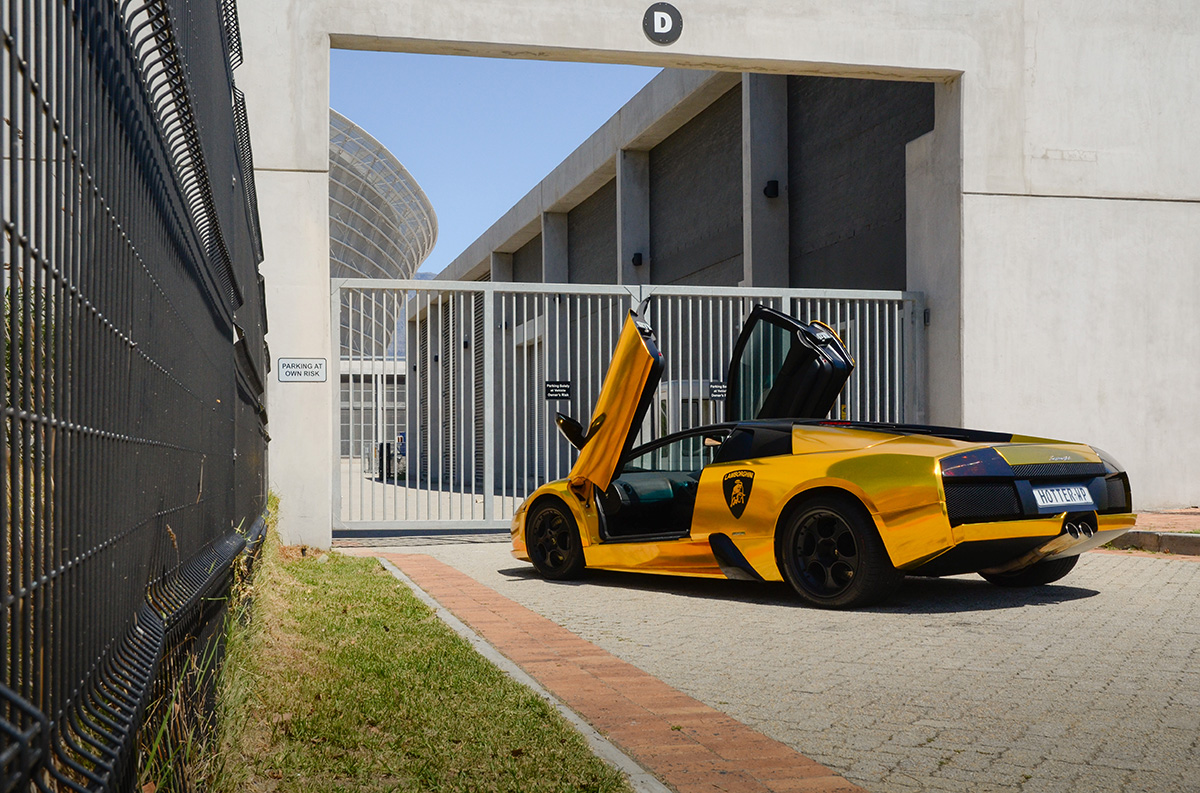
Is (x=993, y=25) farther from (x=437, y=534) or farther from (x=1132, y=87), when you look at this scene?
(x=437, y=534)

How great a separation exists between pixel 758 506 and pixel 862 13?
26.8 feet

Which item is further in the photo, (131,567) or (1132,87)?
(1132,87)

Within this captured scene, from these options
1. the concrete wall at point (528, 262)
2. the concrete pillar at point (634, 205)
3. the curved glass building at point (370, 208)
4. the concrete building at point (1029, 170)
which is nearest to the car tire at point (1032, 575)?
the concrete building at point (1029, 170)

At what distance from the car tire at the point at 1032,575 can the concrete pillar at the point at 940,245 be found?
5695mm

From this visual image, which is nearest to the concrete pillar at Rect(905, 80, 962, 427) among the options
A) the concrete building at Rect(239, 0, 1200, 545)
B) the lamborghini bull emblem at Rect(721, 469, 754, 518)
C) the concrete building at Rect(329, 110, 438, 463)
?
the concrete building at Rect(239, 0, 1200, 545)

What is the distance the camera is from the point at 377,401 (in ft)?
42.6

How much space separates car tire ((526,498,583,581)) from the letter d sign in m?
6.27

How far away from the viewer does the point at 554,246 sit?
Result: 31.1m

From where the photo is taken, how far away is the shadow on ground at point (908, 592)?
7.10 m

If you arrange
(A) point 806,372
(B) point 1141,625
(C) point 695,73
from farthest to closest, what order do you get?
(C) point 695,73 < (A) point 806,372 < (B) point 1141,625

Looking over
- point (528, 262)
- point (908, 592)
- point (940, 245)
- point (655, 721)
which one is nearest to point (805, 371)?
point (908, 592)

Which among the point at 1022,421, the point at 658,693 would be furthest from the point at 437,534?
the point at 658,693

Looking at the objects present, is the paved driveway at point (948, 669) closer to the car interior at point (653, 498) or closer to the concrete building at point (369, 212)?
the car interior at point (653, 498)

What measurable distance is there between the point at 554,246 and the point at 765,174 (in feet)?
40.3
